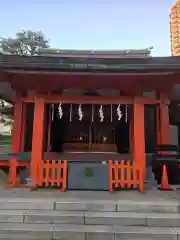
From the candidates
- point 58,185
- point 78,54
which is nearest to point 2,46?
point 78,54

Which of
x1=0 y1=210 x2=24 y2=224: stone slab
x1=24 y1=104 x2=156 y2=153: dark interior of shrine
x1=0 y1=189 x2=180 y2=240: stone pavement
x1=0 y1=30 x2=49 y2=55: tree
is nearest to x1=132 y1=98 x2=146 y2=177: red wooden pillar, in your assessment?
x1=0 y1=189 x2=180 y2=240: stone pavement

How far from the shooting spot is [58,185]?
6.25 meters

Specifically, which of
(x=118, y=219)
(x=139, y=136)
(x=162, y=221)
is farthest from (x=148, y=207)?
(x=139, y=136)

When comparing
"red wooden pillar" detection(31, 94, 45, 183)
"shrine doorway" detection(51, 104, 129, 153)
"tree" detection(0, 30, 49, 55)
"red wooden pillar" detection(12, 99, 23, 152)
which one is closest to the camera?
"red wooden pillar" detection(31, 94, 45, 183)

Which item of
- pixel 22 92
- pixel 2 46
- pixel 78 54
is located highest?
pixel 2 46

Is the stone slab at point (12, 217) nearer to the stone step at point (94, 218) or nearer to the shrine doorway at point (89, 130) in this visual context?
the stone step at point (94, 218)

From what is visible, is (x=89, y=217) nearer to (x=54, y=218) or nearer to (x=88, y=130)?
(x=54, y=218)

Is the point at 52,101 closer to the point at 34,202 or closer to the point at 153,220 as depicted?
the point at 34,202

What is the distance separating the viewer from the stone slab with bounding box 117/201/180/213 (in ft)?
15.4

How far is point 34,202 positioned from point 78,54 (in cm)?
1023

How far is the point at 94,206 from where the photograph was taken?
15.6 ft

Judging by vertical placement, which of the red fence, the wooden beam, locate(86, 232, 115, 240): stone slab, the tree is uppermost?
the tree

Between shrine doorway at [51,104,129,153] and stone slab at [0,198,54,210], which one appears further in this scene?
shrine doorway at [51,104,129,153]

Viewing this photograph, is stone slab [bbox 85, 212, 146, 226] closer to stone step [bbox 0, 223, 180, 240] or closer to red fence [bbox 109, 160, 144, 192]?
stone step [bbox 0, 223, 180, 240]
